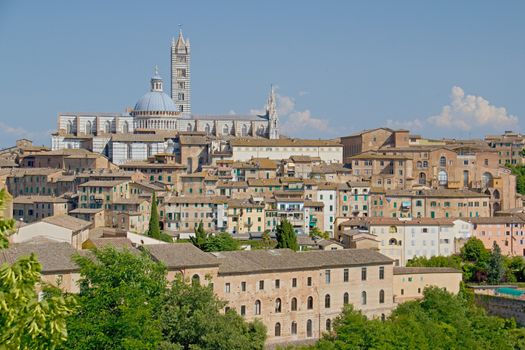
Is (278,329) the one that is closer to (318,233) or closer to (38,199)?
(318,233)

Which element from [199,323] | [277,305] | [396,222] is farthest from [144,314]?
[396,222]

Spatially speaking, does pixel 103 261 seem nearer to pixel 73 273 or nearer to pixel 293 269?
pixel 73 273

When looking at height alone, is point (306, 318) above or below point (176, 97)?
below

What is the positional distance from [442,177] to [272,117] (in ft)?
65.7

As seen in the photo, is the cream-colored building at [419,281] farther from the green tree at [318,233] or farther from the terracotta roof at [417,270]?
the green tree at [318,233]

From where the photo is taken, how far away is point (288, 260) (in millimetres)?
30703

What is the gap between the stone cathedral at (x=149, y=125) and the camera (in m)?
63.9

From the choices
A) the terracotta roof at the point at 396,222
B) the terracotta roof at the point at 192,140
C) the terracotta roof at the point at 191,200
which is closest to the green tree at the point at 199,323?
the terracotta roof at the point at 396,222

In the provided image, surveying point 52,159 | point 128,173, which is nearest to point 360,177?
point 128,173

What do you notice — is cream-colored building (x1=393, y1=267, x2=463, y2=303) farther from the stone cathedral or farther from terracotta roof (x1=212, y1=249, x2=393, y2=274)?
the stone cathedral

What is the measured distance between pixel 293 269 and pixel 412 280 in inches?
262

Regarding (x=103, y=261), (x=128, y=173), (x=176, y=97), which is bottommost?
Answer: (x=103, y=261)

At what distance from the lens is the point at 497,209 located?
5316 cm

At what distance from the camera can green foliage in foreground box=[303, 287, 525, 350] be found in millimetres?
25453
